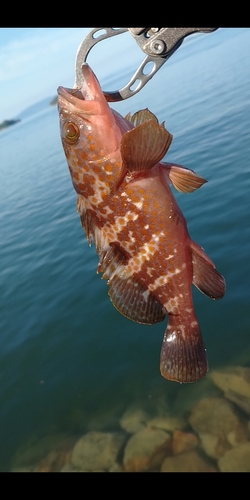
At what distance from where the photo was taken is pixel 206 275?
3.32 metres

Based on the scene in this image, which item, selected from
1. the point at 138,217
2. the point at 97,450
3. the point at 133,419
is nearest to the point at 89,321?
the point at 133,419

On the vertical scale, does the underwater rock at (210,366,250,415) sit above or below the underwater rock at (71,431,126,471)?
below

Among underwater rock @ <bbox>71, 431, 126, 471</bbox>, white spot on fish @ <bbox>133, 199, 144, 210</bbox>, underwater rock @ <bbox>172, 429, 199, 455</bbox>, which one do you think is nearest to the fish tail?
white spot on fish @ <bbox>133, 199, 144, 210</bbox>

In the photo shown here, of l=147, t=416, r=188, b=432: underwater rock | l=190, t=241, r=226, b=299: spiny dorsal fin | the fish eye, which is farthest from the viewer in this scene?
l=147, t=416, r=188, b=432: underwater rock

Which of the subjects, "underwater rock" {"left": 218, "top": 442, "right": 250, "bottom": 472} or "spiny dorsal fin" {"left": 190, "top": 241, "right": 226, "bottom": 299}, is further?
"underwater rock" {"left": 218, "top": 442, "right": 250, "bottom": 472}

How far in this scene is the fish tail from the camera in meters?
3.37

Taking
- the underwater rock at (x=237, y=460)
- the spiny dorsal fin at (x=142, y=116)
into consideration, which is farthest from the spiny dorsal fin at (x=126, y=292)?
the underwater rock at (x=237, y=460)

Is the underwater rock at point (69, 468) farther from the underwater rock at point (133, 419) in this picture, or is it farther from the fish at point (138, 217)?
the fish at point (138, 217)

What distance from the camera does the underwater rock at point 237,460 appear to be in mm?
6977

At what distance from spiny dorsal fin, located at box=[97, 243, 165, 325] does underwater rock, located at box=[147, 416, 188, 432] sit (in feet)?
18.0

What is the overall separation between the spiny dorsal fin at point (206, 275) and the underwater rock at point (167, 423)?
18.5ft

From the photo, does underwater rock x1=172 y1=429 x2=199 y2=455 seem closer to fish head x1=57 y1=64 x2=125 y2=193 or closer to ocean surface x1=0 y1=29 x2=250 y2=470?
ocean surface x1=0 y1=29 x2=250 y2=470
